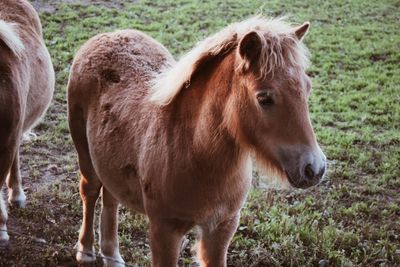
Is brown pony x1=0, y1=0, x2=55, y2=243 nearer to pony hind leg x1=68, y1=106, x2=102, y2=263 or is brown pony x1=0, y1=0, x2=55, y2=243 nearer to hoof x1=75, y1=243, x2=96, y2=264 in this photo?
pony hind leg x1=68, y1=106, x2=102, y2=263

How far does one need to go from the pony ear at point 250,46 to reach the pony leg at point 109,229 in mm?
1755

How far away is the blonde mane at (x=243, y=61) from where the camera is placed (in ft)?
7.84

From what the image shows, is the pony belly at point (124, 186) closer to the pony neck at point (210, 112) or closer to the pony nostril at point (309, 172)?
the pony neck at point (210, 112)

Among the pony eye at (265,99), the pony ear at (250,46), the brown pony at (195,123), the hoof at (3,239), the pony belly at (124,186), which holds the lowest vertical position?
the hoof at (3,239)

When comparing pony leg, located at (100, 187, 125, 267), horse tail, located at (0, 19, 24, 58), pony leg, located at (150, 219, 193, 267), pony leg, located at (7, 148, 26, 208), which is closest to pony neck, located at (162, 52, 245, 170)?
pony leg, located at (150, 219, 193, 267)

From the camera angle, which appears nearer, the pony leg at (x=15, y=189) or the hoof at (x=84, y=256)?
the hoof at (x=84, y=256)

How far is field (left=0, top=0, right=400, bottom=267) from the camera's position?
401 cm

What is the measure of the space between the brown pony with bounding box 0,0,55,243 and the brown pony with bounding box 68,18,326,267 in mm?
410

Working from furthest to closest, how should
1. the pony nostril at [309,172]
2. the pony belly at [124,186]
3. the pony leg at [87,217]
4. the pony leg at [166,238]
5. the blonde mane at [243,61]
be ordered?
the pony leg at [87,217], the pony belly at [124,186], the pony leg at [166,238], the blonde mane at [243,61], the pony nostril at [309,172]

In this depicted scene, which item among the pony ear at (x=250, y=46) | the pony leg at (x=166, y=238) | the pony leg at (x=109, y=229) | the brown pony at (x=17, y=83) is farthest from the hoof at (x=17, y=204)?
the pony ear at (x=250, y=46)

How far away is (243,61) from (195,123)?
0.47m

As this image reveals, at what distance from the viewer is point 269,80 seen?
93.0 inches

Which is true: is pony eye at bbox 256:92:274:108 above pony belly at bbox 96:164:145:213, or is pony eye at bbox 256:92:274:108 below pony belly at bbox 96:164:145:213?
above

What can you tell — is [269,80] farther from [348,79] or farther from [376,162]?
[348,79]
